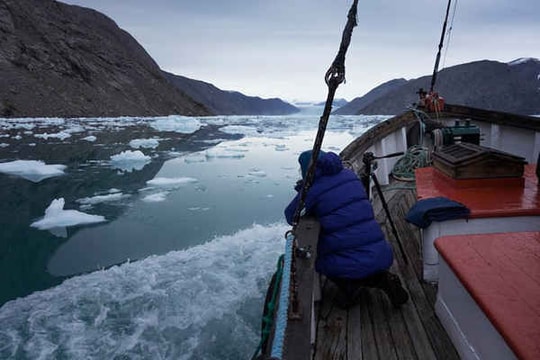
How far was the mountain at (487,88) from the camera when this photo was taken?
4521 inches

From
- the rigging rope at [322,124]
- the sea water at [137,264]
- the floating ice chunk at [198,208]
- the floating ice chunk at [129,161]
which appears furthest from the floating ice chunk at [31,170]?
the rigging rope at [322,124]

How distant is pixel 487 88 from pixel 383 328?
152m

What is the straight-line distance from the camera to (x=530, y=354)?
1320 mm

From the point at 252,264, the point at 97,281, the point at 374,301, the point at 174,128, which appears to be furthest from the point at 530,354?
the point at 174,128

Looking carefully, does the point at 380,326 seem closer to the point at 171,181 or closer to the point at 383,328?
the point at 383,328

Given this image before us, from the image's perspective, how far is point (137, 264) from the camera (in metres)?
4.91

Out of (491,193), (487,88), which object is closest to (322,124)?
(491,193)

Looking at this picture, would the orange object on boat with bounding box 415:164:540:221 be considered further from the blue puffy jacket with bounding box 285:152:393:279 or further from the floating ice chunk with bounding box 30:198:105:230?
the floating ice chunk with bounding box 30:198:105:230

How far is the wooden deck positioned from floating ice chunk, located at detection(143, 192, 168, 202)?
268 inches

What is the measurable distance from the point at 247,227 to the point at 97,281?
2.84 m

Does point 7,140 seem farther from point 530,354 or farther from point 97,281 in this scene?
point 530,354

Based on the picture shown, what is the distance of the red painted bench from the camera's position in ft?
4.71

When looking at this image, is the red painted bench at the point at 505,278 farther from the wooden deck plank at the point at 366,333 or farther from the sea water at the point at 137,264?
the sea water at the point at 137,264

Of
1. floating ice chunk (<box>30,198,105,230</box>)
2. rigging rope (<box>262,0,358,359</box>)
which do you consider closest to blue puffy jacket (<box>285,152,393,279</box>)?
rigging rope (<box>262,0,358,359</box>)
